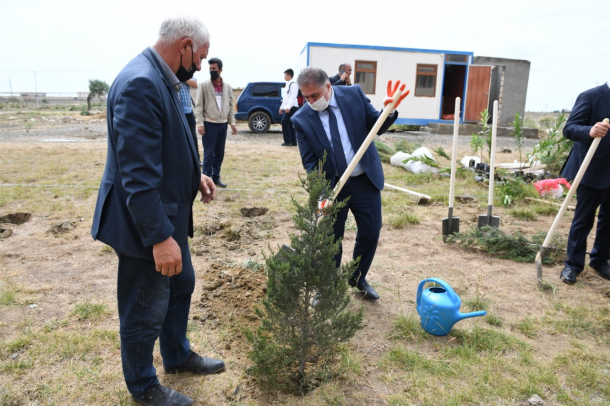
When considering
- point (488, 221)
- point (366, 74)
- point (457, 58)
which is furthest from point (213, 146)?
point (457, 58)

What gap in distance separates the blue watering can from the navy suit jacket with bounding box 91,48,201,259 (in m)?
1.83

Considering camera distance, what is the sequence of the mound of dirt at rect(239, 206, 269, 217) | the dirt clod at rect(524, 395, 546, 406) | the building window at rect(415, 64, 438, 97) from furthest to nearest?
1. the building window at rect(415, 64, 438, 97)
2. the mound of dirt at rect(239, 206, 269, 217)
3. the dirt clod at rect(524, 395, 546, 406)

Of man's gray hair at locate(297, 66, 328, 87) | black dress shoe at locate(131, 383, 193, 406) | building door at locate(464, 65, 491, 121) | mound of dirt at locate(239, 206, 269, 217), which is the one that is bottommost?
black dress shoe at locate(131, 383, 193, 406)

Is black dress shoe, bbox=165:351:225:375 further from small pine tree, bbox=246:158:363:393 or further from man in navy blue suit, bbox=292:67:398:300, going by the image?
man in navy blue suit, bbox=292:67:398:300

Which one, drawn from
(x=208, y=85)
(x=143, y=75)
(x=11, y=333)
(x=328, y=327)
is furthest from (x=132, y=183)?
(x=208, y=85)

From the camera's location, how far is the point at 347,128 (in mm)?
3311

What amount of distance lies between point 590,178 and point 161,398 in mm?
3873

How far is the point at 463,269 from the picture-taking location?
167 inches

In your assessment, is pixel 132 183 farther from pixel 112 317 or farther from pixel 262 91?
pixel 262 91

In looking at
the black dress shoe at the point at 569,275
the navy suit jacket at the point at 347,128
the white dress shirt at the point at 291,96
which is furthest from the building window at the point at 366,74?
the navy suit jacket at the point at 347,128

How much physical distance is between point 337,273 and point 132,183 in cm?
120

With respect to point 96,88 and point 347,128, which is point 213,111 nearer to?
point 347,128

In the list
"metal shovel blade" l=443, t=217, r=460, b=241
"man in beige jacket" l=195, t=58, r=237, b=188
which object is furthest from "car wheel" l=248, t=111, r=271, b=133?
"metal shovel blade" l=443, t=217, r=460, b=241

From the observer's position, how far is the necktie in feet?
10.7
